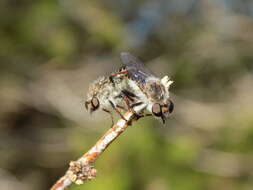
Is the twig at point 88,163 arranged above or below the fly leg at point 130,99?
below

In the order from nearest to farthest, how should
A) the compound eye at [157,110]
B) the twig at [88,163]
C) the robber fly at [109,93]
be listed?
the twig at [88,163], the compound eye at [157,110], the robber fly at [109,93]

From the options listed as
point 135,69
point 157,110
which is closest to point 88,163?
point 157,110

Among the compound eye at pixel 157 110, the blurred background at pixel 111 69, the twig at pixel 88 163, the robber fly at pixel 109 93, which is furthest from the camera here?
the blurred background at pixel 111 69

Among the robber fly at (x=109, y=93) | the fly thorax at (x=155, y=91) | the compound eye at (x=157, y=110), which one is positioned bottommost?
the compound eye at (x=157, y=110)

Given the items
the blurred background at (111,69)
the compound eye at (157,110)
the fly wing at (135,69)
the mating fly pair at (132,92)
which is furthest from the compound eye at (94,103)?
the blurred background at (111,69)

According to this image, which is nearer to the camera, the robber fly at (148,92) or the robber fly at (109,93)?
the robber fly at (148,92)

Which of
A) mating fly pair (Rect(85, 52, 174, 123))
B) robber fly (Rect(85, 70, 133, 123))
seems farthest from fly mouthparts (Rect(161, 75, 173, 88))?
robber fly (Rect(85, 70, 133, 123))

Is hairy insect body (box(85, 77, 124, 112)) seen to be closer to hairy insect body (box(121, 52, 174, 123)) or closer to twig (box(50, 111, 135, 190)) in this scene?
hairy insect body (box(121, 52, 174, 123))

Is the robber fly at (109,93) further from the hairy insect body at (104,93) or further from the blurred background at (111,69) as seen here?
the blurred background at (111,69)

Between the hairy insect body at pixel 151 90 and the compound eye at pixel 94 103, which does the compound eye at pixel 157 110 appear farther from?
the compound eye at pixel 94 103
